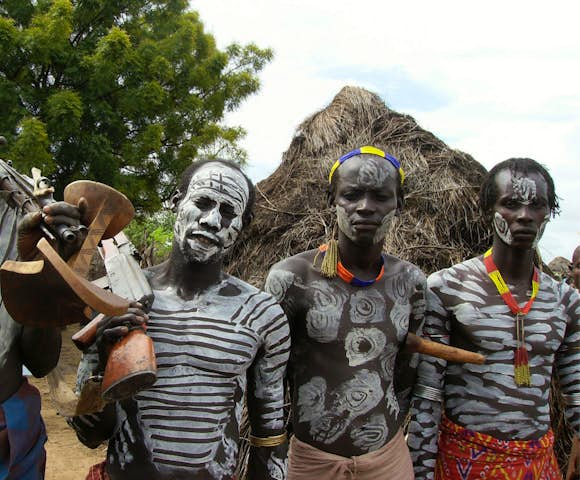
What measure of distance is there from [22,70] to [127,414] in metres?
8.21

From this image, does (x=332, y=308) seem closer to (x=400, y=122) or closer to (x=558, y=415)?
(x=558, y=415)

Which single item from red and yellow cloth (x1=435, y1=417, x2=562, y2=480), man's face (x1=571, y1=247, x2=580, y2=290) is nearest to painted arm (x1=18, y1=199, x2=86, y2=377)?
red and yellow cloth (x1=435, y1=417, x2=562, y2=480)

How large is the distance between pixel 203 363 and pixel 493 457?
4.60 ft

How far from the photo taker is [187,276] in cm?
216

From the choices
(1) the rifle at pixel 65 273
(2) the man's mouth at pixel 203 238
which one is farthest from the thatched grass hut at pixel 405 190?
(1) the rifle at pixel 65 273

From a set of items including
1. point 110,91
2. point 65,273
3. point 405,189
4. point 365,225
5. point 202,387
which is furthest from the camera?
point 110,91

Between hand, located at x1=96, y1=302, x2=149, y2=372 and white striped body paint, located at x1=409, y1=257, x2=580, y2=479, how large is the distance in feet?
4.63

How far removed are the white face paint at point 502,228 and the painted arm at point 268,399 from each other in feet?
3.80

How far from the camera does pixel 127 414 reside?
2.00m

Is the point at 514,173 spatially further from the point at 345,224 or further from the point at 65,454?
the point at 65,454

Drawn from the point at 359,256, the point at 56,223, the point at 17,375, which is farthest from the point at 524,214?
the point at 17,375

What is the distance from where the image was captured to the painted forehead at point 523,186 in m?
2.62

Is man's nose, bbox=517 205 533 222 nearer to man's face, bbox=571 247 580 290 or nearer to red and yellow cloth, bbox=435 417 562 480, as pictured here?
red and yellow cloth, bbox=435 417 562 480

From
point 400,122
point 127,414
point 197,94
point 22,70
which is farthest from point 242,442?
point 197,94
